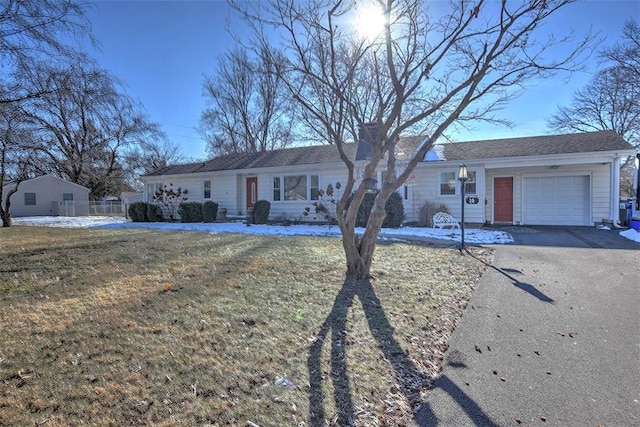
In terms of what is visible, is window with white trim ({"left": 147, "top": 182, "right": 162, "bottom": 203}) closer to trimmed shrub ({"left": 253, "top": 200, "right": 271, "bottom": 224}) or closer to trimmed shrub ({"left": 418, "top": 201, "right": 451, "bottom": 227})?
trimmed shrub ({"left": 253, "top": 200, "right": 271, "bottom": 224})

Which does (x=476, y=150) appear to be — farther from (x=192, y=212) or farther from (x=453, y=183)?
(x=192, y=212)

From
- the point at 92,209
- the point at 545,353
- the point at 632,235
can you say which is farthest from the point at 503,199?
the point at 92,209

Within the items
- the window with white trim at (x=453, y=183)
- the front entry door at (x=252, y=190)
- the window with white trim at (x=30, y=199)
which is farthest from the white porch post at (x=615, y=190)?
the window with white trim at (x=30, y=199)

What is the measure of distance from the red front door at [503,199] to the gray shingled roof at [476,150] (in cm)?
151

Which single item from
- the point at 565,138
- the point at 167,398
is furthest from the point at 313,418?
the point at 565,138

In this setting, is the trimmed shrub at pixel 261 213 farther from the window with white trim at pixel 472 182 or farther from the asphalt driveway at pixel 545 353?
the asphalt driveway at pixel 545 353

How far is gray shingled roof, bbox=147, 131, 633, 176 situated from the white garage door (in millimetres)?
1465

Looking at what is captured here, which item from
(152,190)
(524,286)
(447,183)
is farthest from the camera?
(152,190)

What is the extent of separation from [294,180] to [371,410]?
15532mm

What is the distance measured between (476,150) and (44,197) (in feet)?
120

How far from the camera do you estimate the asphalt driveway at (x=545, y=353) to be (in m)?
2.74

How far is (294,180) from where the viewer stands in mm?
17844

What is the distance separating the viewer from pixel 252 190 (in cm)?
1922

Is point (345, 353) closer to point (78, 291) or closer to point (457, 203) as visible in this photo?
point (78, 291)
